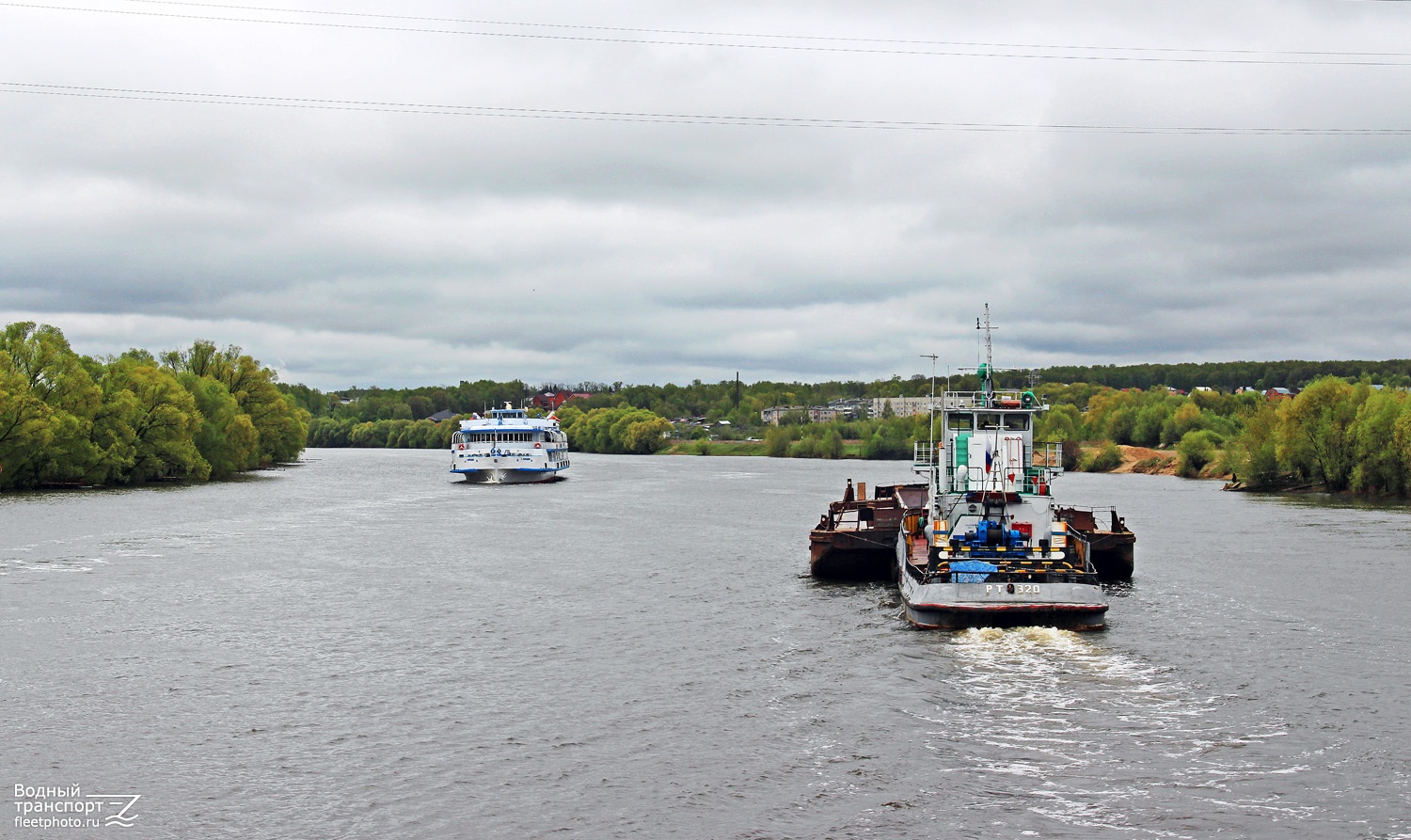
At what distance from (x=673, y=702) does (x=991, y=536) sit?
1463 centimetres

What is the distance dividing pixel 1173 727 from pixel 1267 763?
227 centimetres

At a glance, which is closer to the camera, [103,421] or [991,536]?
[991,536]

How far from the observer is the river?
1747 cm

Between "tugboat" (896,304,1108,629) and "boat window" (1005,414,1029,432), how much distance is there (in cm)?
3

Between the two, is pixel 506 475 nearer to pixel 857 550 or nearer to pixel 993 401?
pixel 857 550

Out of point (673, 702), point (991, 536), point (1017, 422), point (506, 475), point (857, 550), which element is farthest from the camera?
point (506, 475)

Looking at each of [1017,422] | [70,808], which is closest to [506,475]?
[1017,422]

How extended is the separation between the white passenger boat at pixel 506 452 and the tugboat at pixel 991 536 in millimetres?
73547

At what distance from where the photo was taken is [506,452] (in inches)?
4545

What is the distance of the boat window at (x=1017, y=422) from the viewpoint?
3909cm

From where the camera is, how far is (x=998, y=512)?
120 feet

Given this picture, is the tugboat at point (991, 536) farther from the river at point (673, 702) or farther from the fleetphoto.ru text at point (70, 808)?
the fleetphoto.ru text at point (70, 808)

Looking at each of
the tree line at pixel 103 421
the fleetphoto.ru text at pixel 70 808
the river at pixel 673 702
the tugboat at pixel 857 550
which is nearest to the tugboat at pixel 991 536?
the river at pixel 673 702

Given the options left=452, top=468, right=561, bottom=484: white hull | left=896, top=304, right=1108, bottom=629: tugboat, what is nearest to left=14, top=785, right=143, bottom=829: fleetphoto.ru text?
left=896, top=304, right=1108, bottom=629: tugboat
